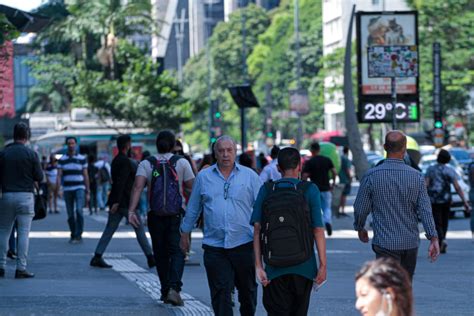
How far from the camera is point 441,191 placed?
70.1 ft

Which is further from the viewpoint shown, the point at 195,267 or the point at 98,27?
the point at 98,27

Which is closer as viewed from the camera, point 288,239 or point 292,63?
point 288,239

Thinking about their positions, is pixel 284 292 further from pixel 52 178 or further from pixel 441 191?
Answer: pixel 52 178

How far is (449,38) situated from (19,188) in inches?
2379

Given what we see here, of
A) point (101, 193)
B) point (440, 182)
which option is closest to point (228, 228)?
point (440, 182)

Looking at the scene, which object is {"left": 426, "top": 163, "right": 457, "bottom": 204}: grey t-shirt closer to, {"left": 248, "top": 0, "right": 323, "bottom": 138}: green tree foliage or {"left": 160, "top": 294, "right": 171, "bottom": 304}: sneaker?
{"left": 160, "top": 294, "right": 171, "bottom": 304}: sneaker

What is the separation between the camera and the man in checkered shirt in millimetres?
10852

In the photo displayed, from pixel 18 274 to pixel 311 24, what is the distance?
110 metres

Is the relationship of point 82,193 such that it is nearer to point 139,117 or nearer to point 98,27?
point 139,117

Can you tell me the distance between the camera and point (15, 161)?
645 inches

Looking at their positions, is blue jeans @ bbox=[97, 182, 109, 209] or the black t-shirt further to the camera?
blue jeans @ bbox=[97, 182, 109, 209]

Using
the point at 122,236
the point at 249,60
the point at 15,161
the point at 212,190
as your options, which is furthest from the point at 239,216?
the point at 249,60

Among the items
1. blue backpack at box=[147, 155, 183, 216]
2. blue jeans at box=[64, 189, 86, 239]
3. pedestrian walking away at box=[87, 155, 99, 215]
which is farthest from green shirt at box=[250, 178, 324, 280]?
pedestrian walking away at box=[87, 155, 99, 215]

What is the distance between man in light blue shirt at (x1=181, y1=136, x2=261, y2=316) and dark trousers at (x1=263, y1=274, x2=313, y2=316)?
38.7 inches
